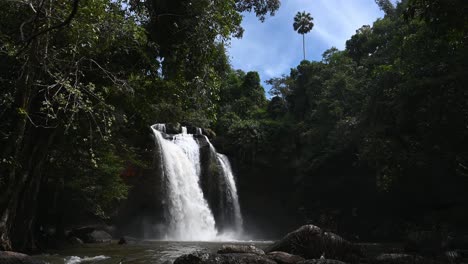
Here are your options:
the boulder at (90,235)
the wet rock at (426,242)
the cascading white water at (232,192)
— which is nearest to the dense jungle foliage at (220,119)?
the boulder at (90,235)

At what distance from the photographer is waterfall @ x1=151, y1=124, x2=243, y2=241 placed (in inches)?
958

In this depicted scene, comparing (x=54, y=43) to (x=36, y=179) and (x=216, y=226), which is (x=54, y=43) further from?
(x=216, y=226)

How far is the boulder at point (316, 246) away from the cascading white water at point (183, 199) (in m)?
13.6

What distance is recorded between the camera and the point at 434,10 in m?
6.28

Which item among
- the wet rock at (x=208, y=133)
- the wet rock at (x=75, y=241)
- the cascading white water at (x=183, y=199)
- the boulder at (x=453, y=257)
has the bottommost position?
the boulder at (x=453, y=257)

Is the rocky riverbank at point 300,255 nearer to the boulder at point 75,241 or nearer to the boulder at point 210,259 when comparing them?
the boulder at point 210,259

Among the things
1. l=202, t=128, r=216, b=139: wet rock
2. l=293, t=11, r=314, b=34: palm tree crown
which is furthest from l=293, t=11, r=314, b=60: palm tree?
l=202, t=128, r=216, b=139: wet rock

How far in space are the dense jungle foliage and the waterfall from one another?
5.45 ft

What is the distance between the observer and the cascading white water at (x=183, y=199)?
947 inches

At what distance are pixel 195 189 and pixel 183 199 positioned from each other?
1.20m

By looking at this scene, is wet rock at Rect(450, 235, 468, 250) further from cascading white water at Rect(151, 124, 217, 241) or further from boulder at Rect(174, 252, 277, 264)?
cascading white water at Rect(151, 124, 217, 241)

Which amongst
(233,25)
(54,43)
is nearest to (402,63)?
(233,25)

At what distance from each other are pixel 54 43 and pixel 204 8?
11.9ft

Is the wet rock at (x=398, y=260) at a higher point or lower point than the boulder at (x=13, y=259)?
lower
